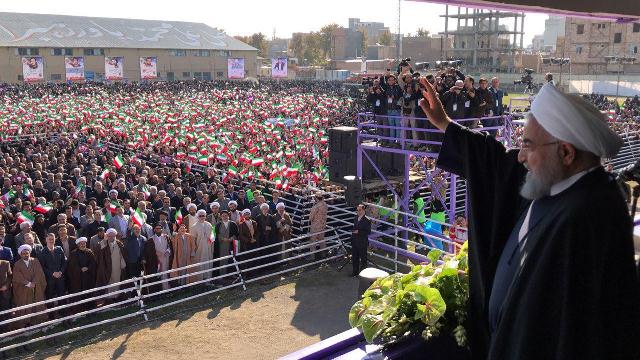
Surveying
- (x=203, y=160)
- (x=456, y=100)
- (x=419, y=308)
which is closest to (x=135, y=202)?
(x=203, y=160)

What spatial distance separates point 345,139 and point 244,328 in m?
5.92

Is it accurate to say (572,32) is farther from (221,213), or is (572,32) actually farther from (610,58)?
(221,213)

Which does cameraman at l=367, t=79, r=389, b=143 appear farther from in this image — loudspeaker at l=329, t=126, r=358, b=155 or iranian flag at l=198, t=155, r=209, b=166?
iranian flag at l=198, t=155, r=209, b=166

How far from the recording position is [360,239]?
11789mm

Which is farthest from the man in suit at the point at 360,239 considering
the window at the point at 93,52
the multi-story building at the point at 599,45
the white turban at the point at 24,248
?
the window at the point at 93,52

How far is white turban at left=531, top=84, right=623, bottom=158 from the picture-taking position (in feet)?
5.24

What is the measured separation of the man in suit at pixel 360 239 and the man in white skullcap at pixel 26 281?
5.77m

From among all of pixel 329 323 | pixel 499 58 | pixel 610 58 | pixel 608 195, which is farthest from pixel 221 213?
pixel 499 58

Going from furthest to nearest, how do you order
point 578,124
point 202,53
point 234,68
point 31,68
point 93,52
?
point 202,53 → point 93,52 → point 234,68 → point 31,68 → point 578,124

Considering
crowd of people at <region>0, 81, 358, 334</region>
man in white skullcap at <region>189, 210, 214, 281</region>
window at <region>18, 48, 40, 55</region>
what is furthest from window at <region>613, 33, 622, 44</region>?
man in white skullcap at <region>189, 210, 214, 281</region>

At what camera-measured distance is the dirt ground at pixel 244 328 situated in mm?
8883

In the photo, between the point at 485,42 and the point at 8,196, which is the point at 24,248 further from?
the point at 485,42

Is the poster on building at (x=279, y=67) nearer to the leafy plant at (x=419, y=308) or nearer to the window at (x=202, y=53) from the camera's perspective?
the window at (x=202, y=53)

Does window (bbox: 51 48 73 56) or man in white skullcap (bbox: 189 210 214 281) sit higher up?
window (bbox: 51 48 73 56)
